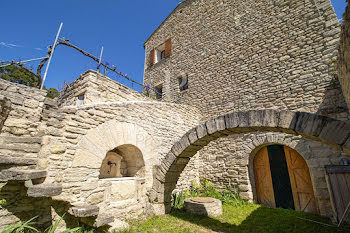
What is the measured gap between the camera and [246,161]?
5.63 metres

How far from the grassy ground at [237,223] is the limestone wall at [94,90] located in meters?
3.36

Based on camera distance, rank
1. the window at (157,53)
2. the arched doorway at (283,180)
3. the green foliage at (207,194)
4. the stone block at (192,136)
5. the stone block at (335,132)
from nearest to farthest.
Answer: the stone block at (335,132) → the stone block at (192,136) → the arched doorway at (283,180) → the green foliage at (207,194) → the window at (157,53)

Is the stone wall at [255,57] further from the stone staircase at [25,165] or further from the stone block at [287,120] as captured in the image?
the stone staircase at [25,165]

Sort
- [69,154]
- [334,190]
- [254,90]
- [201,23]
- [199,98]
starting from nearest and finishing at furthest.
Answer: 1. [69,154]
2. [334,190]
3. [254,90]
4. [199,98]
5. [201,23]

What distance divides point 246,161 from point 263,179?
0.83m

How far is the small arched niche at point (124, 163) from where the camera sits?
14.8ft

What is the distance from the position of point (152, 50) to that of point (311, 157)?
9961 millimetres

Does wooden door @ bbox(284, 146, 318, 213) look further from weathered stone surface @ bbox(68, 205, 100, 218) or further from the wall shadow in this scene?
the wall shadow

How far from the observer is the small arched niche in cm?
452

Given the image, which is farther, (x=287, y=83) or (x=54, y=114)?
(x=287, y=83)

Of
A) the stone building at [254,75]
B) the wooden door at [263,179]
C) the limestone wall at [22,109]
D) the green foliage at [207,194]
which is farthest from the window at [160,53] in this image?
the limestone wall at [22,109]

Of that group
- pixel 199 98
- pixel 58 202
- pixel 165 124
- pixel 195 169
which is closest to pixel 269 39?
pixel 199 98

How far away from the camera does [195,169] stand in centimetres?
659

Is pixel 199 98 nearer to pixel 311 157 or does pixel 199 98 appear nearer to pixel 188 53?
pixel 188 53
